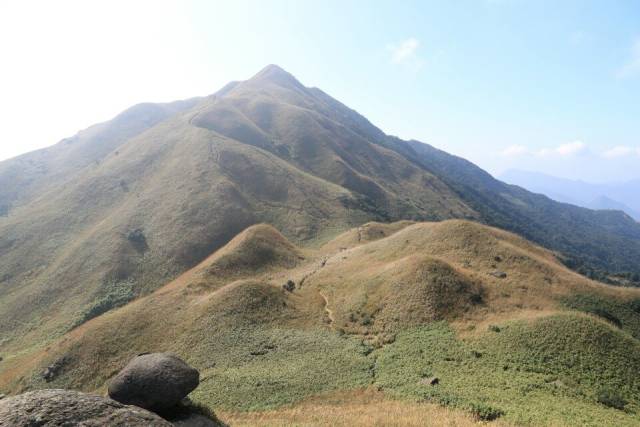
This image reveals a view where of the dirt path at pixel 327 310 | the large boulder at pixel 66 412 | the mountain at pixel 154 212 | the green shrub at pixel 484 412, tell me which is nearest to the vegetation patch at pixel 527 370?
the green shrub at pixel 484 412

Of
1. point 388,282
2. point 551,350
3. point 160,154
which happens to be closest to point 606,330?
point 551,350

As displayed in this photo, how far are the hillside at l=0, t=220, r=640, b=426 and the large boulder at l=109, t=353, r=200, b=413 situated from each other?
5800 mm

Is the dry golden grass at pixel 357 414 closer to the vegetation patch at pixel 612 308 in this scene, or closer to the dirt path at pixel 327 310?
the dirt path at pixel 327 310

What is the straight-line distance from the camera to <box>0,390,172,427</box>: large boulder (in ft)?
36.7

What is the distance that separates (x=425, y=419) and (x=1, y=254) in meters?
108

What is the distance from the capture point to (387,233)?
302ft

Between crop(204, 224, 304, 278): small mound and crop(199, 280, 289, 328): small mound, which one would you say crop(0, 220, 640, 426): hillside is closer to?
crop(199, 280, 289, 328): small mound

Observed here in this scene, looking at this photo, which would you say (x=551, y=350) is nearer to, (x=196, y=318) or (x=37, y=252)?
(x=196, y=318)

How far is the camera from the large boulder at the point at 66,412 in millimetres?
11180

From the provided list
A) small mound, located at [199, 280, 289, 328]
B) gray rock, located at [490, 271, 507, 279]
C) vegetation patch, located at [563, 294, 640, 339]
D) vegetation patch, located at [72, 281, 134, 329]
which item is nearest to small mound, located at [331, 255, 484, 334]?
gray rock, located at [490, 271, 507, 279]

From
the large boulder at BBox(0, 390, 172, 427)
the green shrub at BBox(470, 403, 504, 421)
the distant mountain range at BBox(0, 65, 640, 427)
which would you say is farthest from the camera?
the distant mountain range at BBox(0, 65, 640, 427)

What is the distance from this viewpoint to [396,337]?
1556 inches

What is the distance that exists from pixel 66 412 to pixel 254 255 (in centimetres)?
6027

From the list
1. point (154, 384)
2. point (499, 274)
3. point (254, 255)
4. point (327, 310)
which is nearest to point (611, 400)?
point (499, 274)
